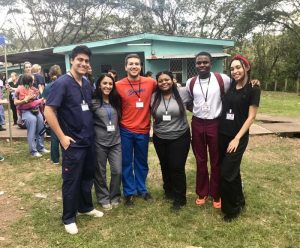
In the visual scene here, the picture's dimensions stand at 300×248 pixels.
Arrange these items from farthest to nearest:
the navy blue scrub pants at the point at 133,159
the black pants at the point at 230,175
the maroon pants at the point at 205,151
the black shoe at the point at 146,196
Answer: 1. the black shoe at the point at 146,196
2. the navy blue scrub pants at the point at 133,159
3. the maroon pants at the point at 205,151
4. the black pants at the point at 230,175

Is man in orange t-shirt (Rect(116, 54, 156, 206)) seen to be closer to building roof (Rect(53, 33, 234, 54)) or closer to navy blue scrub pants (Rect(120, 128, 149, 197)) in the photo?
navy blue scrub pants (Rect(120, 128, 149, 197))

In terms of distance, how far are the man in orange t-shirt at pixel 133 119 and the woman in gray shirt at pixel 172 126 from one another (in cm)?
13

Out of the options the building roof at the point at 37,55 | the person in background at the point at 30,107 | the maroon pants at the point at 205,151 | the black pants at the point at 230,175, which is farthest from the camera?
the building roof at the point at 37,55

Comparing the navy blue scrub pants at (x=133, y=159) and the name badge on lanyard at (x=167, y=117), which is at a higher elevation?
the name badge on lanyard at (x=167, y=117)

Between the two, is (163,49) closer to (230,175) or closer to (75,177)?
(230,175)

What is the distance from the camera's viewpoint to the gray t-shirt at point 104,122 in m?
4.22

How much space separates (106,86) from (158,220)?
5.59 ft

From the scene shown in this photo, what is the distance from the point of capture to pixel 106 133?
4285 millimetres

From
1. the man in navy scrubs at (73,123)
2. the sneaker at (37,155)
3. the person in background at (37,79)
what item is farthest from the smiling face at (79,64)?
the person in background at (37,79)

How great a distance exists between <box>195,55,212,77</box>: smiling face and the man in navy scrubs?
1.30 metres

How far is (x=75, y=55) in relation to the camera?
3777mm

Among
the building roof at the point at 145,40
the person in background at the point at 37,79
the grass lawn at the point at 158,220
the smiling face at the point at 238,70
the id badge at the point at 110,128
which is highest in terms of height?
the building roof at the point at 145,40

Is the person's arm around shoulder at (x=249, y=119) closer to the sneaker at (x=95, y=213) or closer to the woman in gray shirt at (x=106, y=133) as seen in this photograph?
the woman in gray shirt at (x=106, y=133)

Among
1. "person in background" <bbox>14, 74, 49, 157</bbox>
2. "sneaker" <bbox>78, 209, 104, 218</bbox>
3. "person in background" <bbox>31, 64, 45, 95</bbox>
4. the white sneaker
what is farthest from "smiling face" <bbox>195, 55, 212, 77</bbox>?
"person in background" <bbox>31, 64, 45, 95</bbox>
